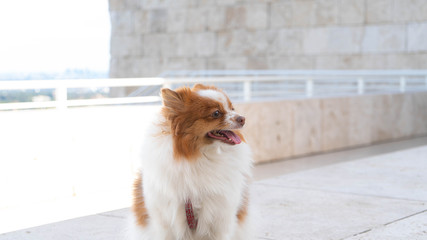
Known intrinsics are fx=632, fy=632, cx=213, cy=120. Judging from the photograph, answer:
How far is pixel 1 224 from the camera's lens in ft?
21.3

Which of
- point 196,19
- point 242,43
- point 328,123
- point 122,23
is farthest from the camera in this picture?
point 122,23

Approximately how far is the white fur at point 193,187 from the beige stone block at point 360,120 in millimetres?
11205

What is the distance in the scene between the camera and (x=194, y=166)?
13.4 ft

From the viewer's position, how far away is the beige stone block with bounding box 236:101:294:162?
40.0ft

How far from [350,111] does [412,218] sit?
30.4 feet

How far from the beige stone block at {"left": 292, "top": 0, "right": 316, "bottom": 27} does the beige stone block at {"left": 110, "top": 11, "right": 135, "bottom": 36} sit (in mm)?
7384

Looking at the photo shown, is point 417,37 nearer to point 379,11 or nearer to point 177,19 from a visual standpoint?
point 379,11

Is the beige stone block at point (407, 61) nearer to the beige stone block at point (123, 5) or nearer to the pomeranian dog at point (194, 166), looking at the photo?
the beige stone block at point (123, 5)

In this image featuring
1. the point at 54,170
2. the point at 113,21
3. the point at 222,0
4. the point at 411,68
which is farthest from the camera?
the point at 113,21

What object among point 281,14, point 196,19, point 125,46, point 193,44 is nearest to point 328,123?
point 281,14

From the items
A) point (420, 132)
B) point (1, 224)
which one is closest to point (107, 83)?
point (1, 224)

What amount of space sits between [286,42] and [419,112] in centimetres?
582

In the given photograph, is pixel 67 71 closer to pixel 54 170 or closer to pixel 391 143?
pixel 54 170

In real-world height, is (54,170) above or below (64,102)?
below
